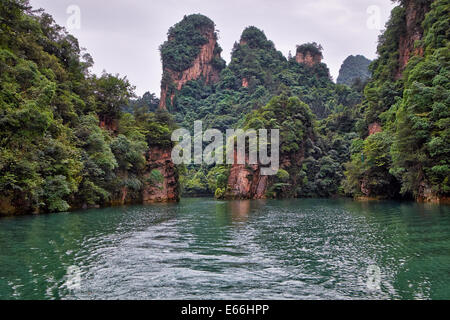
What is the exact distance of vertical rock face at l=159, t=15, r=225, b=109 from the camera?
10594cm

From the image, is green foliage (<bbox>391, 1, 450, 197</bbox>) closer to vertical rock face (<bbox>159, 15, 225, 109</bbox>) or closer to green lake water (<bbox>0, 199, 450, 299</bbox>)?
green lake water (<bbox>0, 199, 450, 299</bbox>)

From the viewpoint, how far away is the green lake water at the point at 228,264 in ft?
20.3

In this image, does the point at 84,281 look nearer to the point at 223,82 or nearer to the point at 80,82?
the point at 80,82

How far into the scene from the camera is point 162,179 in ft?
144

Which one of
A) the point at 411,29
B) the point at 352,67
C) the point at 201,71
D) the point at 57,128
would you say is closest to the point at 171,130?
the point at 57,128

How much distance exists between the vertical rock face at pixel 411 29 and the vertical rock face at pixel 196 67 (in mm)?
71551

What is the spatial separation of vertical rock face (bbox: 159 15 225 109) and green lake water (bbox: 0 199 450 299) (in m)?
95.2

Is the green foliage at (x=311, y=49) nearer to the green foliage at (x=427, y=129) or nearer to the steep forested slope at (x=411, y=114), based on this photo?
the steep forested slope at (x=411, y=114)

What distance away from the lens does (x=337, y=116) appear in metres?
67.8

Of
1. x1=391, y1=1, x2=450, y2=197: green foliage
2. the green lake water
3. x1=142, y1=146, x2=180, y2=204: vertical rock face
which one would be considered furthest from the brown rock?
the green lake water

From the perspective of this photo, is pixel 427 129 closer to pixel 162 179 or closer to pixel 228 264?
pixel 228 264

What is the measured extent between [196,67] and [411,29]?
80.4m

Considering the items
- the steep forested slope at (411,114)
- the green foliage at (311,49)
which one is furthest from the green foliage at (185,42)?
the steep forested slope at (411,114)
